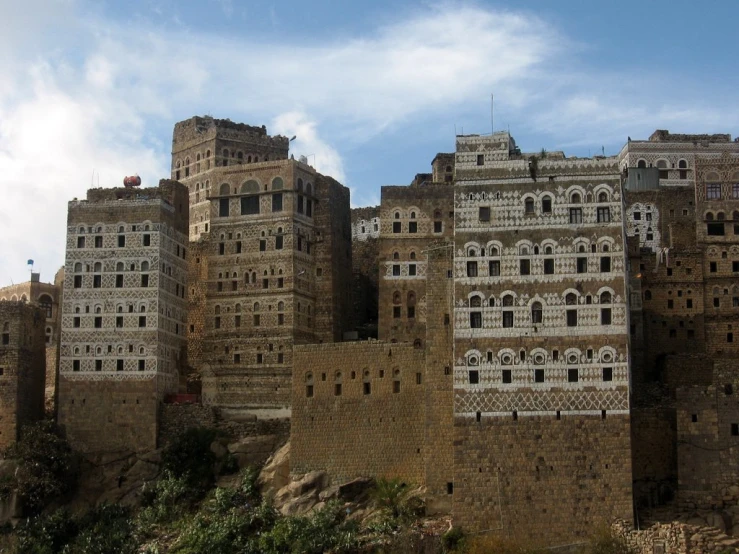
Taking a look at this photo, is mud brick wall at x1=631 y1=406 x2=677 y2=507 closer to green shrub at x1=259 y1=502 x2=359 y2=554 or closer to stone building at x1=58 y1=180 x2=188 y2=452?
green shrub at x1=259 y1=502 x2=359 y2=554

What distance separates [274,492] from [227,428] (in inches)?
328

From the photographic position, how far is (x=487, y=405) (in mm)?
66250

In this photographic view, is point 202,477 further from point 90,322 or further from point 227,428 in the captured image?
point 90,322

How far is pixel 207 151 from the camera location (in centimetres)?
10788

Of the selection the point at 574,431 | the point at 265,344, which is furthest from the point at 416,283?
the point at 574,431

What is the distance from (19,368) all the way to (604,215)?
114ft

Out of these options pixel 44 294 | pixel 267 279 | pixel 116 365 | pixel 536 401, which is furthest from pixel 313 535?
pixel 44 294

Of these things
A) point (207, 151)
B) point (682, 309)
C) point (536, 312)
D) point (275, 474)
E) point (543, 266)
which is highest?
point (207, 151)

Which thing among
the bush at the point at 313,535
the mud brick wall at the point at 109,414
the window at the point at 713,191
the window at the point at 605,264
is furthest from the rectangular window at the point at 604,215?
the mud brick wall at the point at 109,414

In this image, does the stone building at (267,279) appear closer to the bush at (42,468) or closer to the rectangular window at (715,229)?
the bush at (42,468)

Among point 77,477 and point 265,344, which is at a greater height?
point 265,344

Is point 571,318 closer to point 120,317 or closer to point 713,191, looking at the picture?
point 713,191

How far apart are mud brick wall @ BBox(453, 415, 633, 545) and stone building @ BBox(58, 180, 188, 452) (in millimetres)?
23054

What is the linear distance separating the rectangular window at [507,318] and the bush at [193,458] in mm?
20336
